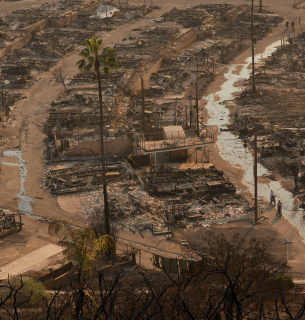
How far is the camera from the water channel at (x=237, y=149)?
42656 mm

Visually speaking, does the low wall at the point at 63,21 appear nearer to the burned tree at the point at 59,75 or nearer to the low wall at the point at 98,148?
the burned tree at the point at 59,75

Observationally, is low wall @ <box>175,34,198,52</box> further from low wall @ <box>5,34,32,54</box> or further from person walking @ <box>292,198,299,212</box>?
person walking @ <box>292,198,299,212</box>

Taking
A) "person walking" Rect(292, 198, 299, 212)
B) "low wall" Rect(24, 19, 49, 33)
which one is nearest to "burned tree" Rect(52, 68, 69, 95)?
"low wall" Rect(24, 19, 49, 33)

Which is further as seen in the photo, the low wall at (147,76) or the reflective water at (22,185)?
the low wall at (147,76)

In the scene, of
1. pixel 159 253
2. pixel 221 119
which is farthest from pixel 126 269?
pixel 221 119

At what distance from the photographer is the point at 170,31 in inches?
3460

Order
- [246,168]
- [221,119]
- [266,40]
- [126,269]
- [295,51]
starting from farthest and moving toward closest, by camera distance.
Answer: [266,40], [295,51], [221,119], [246,168], [126,269]

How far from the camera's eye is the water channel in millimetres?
42656

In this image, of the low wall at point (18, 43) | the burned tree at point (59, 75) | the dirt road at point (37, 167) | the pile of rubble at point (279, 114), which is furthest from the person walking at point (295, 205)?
the low wall at point (18, 43)

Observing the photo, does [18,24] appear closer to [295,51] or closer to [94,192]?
[295,51]

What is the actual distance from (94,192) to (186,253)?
9.38 meters

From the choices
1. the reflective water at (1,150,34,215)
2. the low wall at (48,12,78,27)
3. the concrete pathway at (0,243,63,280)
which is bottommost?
the concrete pathway at (0,243,63,280)

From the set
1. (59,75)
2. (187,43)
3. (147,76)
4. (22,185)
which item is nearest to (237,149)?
(22,185)

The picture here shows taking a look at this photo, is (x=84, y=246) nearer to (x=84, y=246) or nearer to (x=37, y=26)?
(x=84, y=246)
